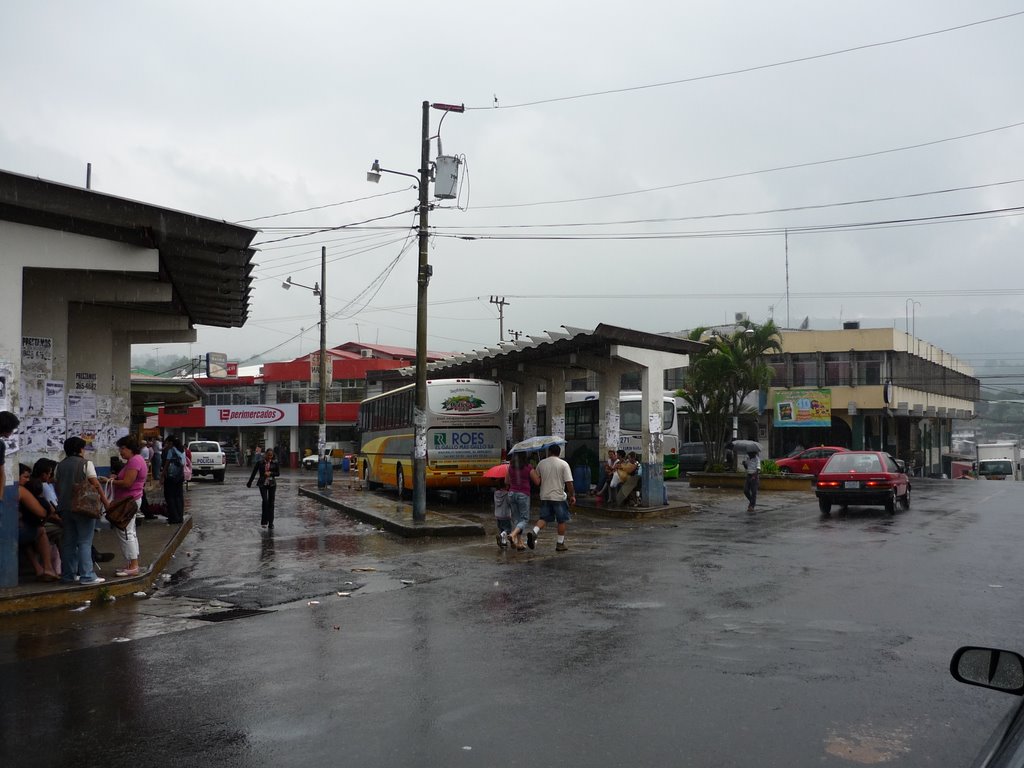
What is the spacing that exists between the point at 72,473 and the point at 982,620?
1034cm

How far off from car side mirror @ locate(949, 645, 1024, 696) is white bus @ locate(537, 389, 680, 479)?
61.0ft

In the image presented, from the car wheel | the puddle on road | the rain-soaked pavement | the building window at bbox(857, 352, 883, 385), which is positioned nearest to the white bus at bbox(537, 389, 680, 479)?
the car wheel

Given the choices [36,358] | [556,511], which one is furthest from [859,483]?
[36,358]

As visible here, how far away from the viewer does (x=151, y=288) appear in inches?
→ 590

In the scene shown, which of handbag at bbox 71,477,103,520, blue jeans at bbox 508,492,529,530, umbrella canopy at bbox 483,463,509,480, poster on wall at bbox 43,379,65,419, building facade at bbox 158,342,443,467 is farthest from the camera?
building facade at bbox 158,342,443,467

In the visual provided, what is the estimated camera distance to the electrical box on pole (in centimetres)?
1855

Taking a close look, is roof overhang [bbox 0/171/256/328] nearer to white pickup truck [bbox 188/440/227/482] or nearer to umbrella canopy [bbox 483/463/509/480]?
umbrella canopy [bbox 483/463/509/480]

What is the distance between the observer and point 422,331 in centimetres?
1769

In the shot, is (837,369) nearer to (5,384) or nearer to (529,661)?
(529,661)

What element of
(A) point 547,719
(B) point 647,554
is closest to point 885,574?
(B) point 647,554

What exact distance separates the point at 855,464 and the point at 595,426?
917 centimetres

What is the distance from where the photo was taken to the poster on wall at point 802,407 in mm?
47750

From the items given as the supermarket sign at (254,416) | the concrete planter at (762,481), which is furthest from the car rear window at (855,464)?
the supermarket sign at (254,416)

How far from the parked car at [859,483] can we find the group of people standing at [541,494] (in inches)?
343
